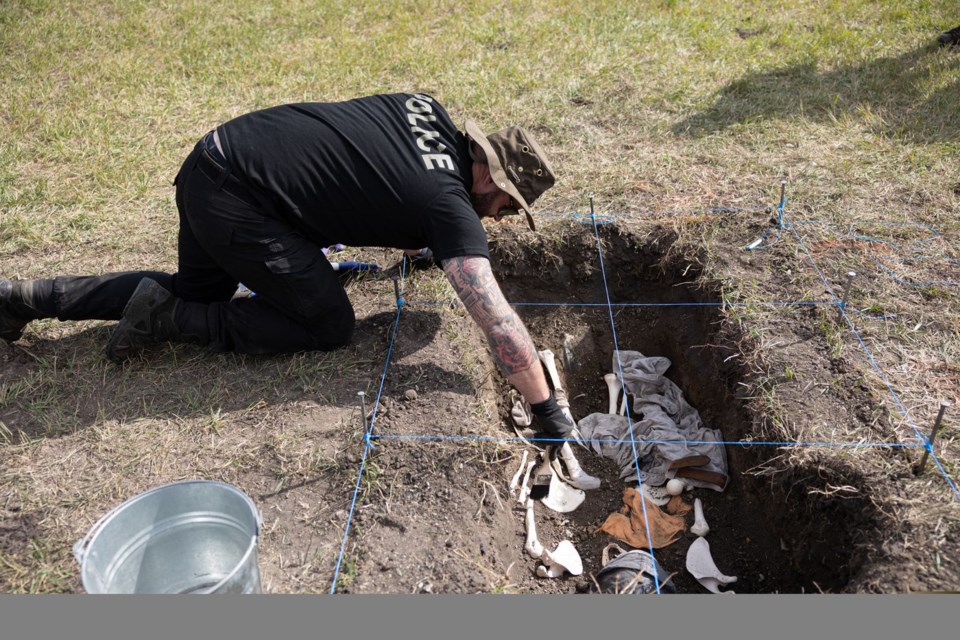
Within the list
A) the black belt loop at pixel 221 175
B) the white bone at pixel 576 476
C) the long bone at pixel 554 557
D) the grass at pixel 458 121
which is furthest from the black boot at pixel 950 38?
the black belt loop at pixel 221 175

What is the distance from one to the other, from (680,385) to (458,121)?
303 cm

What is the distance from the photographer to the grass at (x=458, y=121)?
3.56 m

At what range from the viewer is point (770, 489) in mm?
3334

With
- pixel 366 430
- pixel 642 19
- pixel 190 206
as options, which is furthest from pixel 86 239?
pixel 642 19

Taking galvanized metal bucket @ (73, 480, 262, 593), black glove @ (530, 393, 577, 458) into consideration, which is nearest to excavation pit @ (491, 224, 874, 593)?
black glove @ (530, 393, 577, 458)

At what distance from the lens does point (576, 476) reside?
3.79 m

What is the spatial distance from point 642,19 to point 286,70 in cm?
369

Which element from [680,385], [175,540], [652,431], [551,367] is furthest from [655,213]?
[175,540]

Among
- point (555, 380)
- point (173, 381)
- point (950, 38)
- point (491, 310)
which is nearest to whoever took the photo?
point (491, 310)

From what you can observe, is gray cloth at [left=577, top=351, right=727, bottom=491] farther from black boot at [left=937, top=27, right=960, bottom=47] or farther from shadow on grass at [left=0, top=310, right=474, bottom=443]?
black boot at [left=937, top=27, right=960, bottom=47]

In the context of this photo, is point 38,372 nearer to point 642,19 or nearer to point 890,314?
point 890,314

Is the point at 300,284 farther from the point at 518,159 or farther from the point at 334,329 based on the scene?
the point at 518,159

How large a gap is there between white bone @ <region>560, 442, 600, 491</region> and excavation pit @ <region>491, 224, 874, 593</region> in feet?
0.23

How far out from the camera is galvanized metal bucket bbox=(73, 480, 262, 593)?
2.54 m
